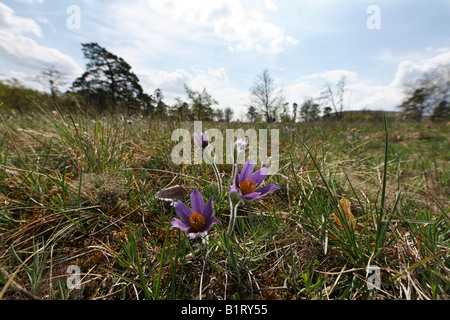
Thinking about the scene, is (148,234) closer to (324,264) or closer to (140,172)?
(140,172)

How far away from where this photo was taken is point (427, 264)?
87 centimetres

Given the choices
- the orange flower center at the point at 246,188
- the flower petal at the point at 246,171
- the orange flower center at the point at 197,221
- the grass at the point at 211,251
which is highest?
the flower petal at the point at 246,171

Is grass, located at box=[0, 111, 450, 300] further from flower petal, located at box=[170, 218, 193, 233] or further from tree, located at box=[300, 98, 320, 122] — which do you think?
tree, located at box=[300, 98, 320, 122]

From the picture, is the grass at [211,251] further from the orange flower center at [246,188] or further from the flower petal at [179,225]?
the orange flower center at [246,188]

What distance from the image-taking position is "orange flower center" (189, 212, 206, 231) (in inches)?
34.2

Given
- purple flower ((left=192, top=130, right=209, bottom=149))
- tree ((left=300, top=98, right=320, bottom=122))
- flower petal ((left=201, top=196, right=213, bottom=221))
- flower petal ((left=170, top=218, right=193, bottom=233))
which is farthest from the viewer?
tree ((left=300, top=98, right=320, bottom=122))

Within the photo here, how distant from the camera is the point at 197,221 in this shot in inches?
34.6

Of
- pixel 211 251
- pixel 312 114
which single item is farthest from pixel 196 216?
pixel 312 114

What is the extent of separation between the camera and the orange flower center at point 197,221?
2.85 ft

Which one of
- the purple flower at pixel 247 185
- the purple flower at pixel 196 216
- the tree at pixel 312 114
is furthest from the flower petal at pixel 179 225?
the tree at pixel 312 114

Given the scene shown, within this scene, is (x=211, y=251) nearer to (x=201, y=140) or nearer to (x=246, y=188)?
(x=246, y=188)

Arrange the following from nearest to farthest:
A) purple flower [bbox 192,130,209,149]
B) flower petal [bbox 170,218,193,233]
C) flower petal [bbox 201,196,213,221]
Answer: flower petal [bbox 170,218,193,233] → flower petal [bbox 201,196,213,221] → purple flower [bbox 192,130,209,149]

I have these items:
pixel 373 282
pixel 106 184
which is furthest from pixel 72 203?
pixel 373 282

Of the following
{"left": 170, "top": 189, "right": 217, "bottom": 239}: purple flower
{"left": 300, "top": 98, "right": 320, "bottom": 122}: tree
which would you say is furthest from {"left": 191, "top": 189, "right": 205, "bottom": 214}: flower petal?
{"left": 300, "top": 98, "right": 320, "bottom": 122}: tree
